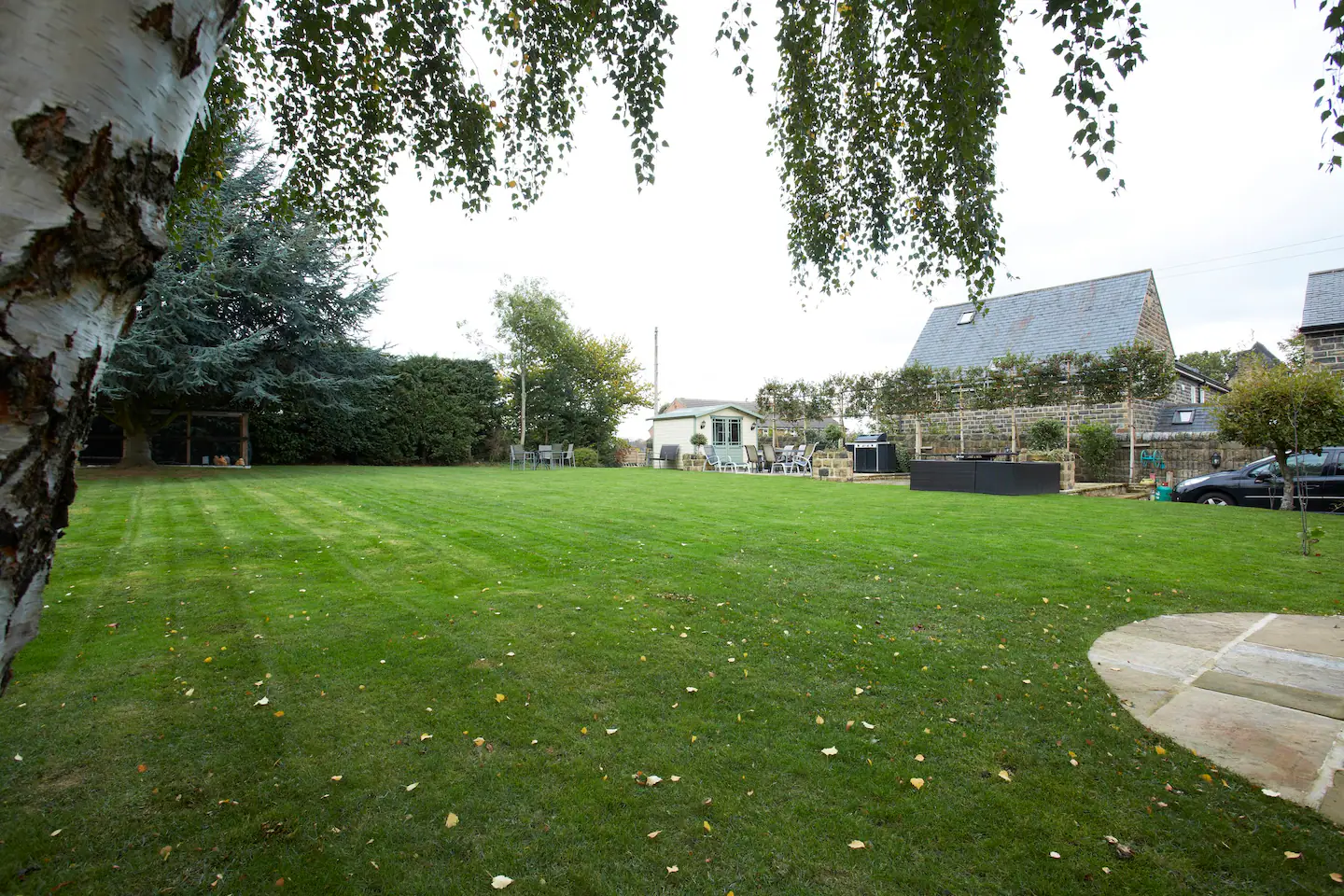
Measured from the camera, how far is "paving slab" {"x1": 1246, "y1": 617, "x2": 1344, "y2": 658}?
128 inches

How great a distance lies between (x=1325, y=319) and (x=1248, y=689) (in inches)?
599

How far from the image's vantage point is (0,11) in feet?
3.06

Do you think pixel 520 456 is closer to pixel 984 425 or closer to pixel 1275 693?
pixel 984 425

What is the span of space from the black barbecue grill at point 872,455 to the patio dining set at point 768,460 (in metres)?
2.46

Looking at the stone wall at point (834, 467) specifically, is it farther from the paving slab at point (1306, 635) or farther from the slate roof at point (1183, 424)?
the paving slab at point (1306, 635)

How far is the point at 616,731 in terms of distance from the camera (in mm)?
2377

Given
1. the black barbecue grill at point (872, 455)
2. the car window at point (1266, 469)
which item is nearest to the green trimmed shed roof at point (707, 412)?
the black barbecue grill at point (872, 455)

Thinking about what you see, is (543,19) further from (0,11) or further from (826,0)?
(0,11)

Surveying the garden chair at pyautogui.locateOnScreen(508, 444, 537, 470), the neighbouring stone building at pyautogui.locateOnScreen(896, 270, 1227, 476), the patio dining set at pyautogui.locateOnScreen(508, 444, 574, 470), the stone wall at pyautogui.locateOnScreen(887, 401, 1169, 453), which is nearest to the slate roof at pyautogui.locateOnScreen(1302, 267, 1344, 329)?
the neighbouring stone building at pyautogui.locateOnScreen(896, 270, 1227, 476)

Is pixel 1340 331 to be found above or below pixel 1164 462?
above

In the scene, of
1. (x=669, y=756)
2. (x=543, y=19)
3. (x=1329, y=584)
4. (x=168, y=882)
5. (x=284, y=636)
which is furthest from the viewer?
(x=1329, y=584)

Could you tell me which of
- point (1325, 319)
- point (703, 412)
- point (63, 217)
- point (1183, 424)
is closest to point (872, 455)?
point (1325, 319)

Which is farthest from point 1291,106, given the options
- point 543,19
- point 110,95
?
point 110,95

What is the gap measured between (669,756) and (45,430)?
6.51 ft
